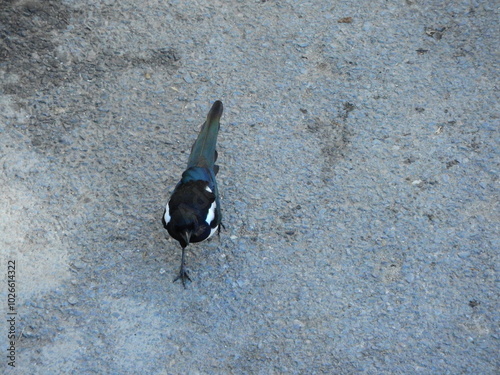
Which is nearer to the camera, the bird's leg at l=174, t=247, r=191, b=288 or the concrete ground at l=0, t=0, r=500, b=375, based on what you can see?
the concrete ground at l=0, t=0, r=500, b=375

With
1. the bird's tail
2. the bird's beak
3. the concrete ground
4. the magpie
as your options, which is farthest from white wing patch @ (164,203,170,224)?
the bird's tail

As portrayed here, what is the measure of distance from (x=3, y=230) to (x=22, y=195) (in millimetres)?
268

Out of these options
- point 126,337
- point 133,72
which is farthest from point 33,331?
point 133,72

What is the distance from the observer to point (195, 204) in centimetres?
361

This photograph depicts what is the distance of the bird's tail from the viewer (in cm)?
395

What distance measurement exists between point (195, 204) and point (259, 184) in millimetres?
628

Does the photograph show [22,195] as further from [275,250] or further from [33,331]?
[275,250]

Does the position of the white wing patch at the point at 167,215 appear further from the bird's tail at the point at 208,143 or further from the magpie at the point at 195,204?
the bird's tail at the point at 208,143

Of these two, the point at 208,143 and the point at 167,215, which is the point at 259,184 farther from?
the point at 167,215

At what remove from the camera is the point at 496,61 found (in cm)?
471

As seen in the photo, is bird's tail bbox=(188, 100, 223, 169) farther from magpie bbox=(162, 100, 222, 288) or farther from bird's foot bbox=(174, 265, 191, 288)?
bird's foot bbox=(174, 265, 191, 288)

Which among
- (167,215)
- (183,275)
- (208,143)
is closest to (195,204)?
(167,215)

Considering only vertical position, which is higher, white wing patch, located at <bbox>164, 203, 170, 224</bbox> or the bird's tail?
the bird's tail

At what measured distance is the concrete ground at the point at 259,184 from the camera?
3412mm
